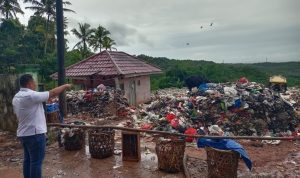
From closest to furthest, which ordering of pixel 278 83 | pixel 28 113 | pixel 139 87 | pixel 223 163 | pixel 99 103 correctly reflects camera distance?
1. pixel 28 113
2. pixel 223 163
3. pixel 99 103
4. pixel 139 87
5. pixel 278 83

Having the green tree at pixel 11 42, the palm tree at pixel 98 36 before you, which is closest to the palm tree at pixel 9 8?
the green tree at pixel 11 42

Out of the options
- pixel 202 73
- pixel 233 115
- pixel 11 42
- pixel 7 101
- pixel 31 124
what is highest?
pixel 11 42

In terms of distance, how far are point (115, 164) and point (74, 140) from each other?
59.7 inches

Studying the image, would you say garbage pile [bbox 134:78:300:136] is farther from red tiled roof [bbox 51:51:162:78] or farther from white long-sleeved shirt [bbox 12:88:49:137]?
white long-sleeved shirt [bbox 12:88:49:137]

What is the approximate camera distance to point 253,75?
45281 millimetres

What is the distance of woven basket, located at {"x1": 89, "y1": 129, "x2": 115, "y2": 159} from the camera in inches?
293

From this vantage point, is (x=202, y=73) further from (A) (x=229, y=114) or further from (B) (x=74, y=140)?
(B) (x=74, y=140)

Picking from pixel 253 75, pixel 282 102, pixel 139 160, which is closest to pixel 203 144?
pixel 139 160

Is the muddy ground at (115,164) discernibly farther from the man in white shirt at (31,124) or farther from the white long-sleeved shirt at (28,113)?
the white long-sleeved shirt at (28,113)

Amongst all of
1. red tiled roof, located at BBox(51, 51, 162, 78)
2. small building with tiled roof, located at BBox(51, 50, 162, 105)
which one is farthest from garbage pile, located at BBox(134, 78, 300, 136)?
red tiled roof, located at BBox(51, 51, 162, 78)

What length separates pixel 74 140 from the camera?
26.5 feet

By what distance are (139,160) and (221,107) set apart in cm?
545

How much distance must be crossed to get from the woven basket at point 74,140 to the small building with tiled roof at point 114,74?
28.3 feet

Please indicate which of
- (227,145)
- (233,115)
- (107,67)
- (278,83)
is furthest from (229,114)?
(278,83)
